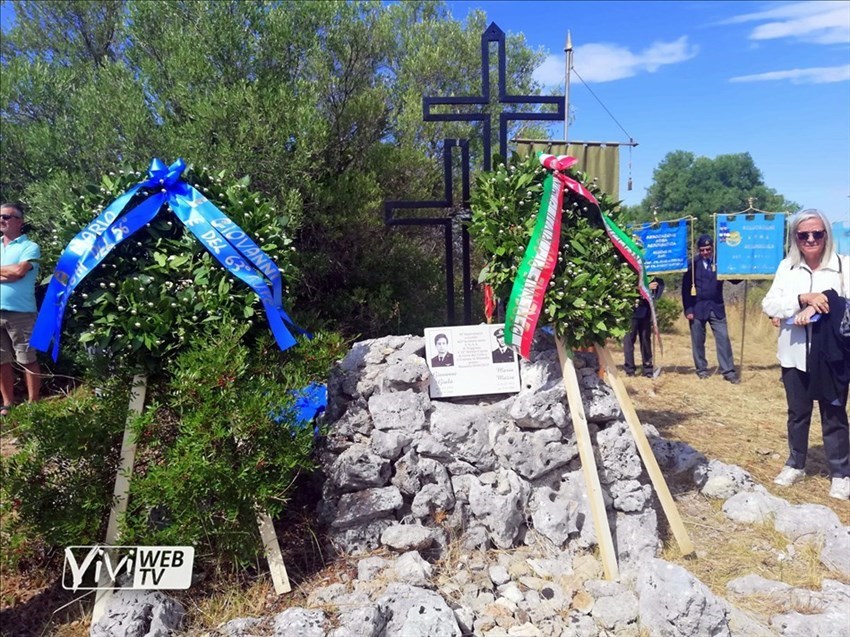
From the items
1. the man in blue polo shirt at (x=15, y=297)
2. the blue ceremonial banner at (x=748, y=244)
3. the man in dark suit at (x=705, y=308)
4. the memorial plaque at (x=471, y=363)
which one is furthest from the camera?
the blue ceremonial banner at (x=748, y=244)

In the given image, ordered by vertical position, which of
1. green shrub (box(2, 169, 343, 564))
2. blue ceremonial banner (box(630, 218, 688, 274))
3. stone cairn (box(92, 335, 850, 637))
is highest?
blue ceremonial banner (box(630, 218, 688, 274))

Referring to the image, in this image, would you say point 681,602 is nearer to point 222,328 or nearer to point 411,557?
point 411,557

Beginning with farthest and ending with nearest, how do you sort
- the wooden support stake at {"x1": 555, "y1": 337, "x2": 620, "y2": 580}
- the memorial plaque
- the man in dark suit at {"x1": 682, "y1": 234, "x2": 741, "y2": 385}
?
1. the man in dark suit at {"x1": 682, "y1": 234, "x2": 741, "y2": 385}
2. the memorial plaque
3. the wooden support stake at {"x1": 555, "y1": 337, "x2": 620, "y2": 580}

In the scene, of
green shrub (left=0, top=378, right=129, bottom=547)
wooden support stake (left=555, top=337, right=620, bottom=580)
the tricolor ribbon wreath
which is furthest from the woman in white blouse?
green shrub (left=0, top=378, right=129, bottom=547)

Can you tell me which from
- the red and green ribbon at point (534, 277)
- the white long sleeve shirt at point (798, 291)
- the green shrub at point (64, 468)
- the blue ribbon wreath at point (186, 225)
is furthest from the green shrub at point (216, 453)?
the white long sleeve shirt at point (798, 291)

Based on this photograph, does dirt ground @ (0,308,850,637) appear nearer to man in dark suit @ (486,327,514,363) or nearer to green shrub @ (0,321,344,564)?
green shrub @ (0,321,344,564)

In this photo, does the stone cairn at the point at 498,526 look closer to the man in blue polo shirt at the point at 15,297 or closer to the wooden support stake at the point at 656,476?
the wooden support stake at the point at 656,476

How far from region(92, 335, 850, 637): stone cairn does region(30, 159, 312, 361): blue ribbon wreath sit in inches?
32.6

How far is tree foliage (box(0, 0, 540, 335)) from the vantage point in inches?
217

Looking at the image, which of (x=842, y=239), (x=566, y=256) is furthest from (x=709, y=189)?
(x=566, y=256)

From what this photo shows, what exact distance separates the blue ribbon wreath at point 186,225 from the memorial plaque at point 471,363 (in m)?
0.97

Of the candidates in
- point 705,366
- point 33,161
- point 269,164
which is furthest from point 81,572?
point 705,366

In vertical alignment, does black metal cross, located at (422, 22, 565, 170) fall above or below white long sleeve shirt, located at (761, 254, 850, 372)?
above

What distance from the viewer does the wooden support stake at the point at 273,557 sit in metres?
3.13
